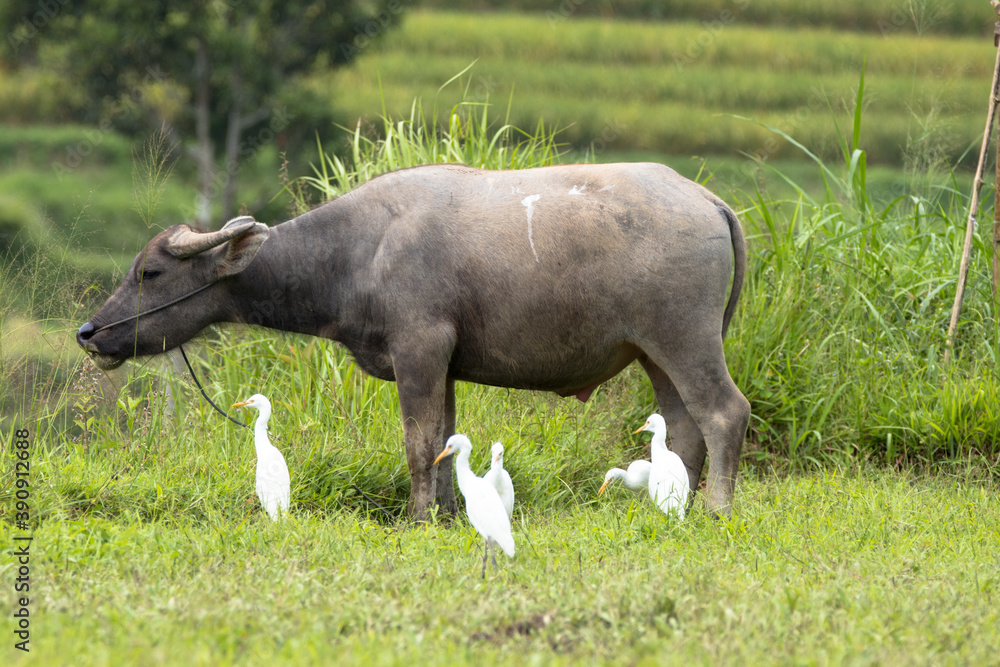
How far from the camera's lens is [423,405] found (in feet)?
13.6

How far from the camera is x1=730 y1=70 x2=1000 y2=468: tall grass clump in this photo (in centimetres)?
537

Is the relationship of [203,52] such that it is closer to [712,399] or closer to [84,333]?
[84,333]

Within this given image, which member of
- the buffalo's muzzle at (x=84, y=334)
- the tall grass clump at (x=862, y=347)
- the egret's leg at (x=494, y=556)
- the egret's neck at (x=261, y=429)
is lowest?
the tall grass clump at (x=862, y=347)

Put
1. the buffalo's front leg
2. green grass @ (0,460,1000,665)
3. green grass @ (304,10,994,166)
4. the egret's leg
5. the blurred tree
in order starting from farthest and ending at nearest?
green grass @ (304,10,994,166) < the blurred tree < the buffalo's front leg < the egret's leg < green grass @ (0,460,1000,665)

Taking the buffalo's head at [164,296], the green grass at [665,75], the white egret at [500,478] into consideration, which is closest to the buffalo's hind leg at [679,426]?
the white egret at [500,478]

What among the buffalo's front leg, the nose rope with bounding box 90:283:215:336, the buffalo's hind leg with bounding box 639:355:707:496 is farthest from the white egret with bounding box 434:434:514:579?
the nose rope with bounding box 90:283:215:336

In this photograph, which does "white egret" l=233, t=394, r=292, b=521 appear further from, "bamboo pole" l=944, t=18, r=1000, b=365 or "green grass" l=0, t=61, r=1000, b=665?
"bamboo pole" l=944, t=18, r=1000, b=365

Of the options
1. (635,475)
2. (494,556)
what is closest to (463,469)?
(494,556)

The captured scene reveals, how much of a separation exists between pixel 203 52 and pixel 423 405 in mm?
13365

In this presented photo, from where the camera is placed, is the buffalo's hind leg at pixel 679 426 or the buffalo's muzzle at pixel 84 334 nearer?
the buffalo's muzzle at pixel 84 334

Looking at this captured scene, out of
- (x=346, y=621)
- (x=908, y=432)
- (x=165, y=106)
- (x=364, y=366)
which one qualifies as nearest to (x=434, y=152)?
(x=364, y=366)

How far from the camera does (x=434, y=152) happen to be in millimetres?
6062

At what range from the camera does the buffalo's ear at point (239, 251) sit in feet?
14.0

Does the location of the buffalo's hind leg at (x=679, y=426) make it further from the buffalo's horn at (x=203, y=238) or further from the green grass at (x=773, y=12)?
the green grass at (x=773, y=12)
